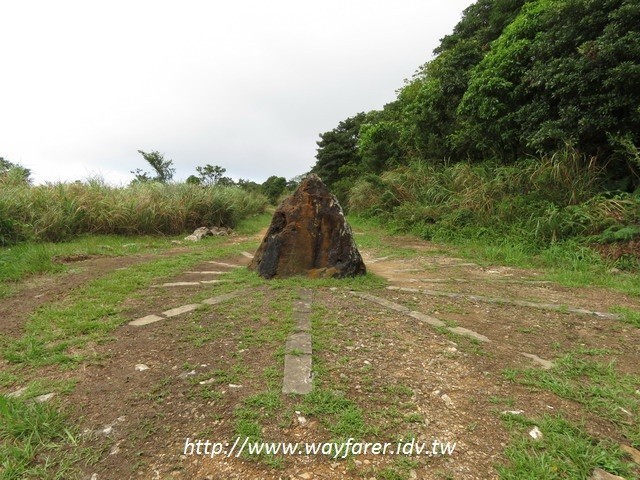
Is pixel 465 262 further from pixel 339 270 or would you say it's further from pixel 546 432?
pixel 546 432

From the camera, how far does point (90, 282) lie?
3.42 m

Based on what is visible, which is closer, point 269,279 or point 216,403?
point 216,403

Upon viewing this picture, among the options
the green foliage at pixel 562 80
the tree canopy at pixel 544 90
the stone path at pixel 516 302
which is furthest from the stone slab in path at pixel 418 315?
the green foliage at pixel 562 80

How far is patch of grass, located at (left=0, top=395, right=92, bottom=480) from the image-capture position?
116 cm

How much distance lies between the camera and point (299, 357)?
74.1 inches

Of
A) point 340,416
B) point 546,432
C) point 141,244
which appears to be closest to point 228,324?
point 340,416

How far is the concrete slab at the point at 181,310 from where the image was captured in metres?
2.58

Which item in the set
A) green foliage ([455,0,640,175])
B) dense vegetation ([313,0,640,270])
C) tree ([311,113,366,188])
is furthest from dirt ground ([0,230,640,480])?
tree ([311,113,366,188])

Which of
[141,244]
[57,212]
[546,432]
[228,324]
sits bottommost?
[546,432]

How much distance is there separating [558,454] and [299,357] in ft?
3.93

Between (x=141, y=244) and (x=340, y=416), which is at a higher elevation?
(x=141, y=244)

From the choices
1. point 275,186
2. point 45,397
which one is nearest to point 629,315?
point 45,397

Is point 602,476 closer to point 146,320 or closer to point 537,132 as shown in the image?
point 146,320

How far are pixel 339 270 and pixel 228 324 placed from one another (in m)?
1.53
